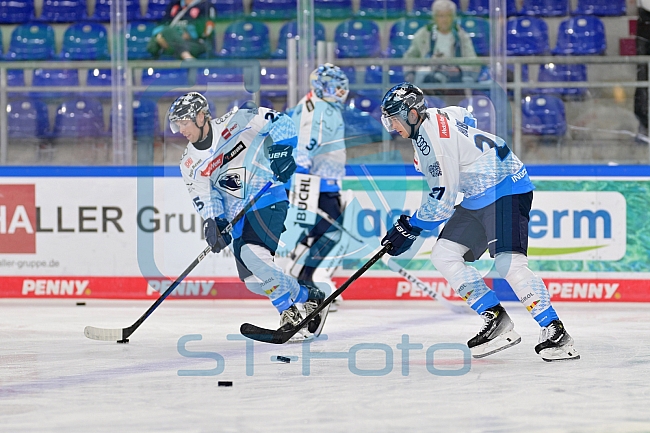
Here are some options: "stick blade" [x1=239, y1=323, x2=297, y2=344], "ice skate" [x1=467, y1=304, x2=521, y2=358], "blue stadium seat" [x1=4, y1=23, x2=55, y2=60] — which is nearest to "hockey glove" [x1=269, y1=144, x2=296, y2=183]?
"stick blade" [x1=239, y1=323, x2=297, y2=344]

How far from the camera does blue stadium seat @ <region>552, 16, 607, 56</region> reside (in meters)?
6.56

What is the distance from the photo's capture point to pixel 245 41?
6.92 metres

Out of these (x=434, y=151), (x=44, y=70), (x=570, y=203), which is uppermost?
(x=44, y=70)

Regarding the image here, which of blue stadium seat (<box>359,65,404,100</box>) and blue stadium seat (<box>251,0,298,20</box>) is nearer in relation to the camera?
blue stadium seat (<box>359,65,404,100</box>)

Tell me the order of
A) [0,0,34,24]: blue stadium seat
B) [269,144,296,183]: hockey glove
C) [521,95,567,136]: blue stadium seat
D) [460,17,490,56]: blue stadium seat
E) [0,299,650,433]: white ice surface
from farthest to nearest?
[0,0,34,24]: blue stadium seat → [460,17,490,56]: blue stadium seat → [521,95,567,136]: blue stadium seat → [269,144,296,183]: hockey glove → [0,299,650,433]: white ice surface

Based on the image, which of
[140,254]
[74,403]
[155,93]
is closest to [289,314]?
[74,403]

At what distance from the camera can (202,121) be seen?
4793 millimetres

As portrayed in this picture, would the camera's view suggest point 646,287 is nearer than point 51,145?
Yes

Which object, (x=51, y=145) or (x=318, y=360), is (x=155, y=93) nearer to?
(x=51, y=145)

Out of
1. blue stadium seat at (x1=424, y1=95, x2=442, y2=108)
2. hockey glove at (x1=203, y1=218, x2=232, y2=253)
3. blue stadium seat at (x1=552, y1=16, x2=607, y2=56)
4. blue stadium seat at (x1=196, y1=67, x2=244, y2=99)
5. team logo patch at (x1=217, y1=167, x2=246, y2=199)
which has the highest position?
blue stadium seat at (x1=552, y1=16, x2=607, y2=56)

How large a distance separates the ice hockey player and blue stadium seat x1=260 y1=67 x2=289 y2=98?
0.53m

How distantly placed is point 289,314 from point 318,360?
0.49 metres

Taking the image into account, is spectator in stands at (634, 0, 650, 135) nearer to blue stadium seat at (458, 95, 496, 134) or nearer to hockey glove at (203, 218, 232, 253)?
blue stadium seat at (458, 95, 496, 134)

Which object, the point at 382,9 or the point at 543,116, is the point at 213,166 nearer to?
the point at 382,9
